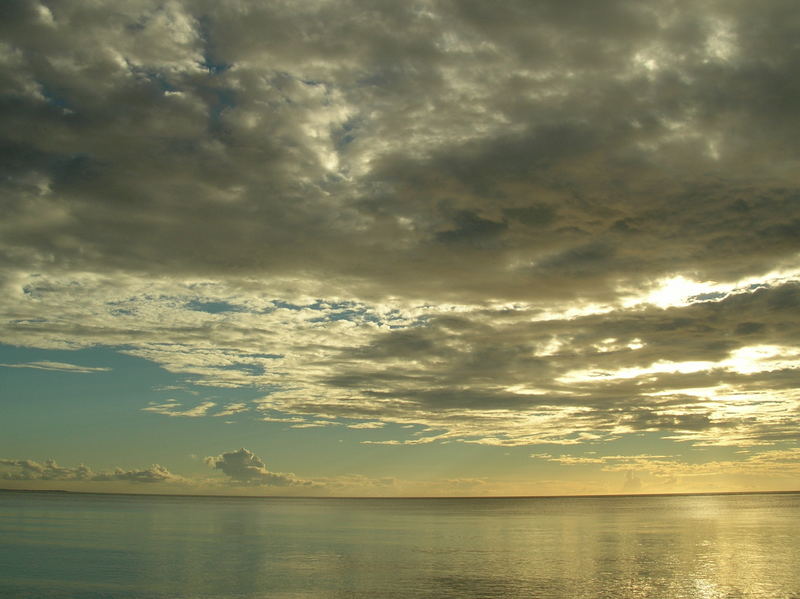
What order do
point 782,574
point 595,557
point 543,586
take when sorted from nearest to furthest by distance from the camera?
1. point 543,586
2. point 782,574
3. point 595,557

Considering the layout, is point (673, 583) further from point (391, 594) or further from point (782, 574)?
point (391, 594)

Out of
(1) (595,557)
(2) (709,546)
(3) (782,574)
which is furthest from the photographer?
(2) (709,546)

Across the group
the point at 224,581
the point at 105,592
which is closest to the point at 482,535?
the point at 224,581

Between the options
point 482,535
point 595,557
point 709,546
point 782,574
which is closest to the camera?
point 782,574

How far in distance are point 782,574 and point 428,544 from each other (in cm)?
4500

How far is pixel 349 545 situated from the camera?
295ft

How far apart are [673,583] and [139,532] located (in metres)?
90.1

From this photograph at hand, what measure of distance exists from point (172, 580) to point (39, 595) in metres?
11.1

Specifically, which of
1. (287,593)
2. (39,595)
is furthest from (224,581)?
(39,595)

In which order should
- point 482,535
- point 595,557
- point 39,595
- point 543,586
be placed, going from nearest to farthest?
point 39,595
point 543,586
point 595,557
point 482,535

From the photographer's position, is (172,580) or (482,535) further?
(482,535)

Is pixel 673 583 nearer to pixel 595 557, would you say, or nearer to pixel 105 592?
pixel 595 557

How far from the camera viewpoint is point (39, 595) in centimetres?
4928

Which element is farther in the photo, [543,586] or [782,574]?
[782,574]
